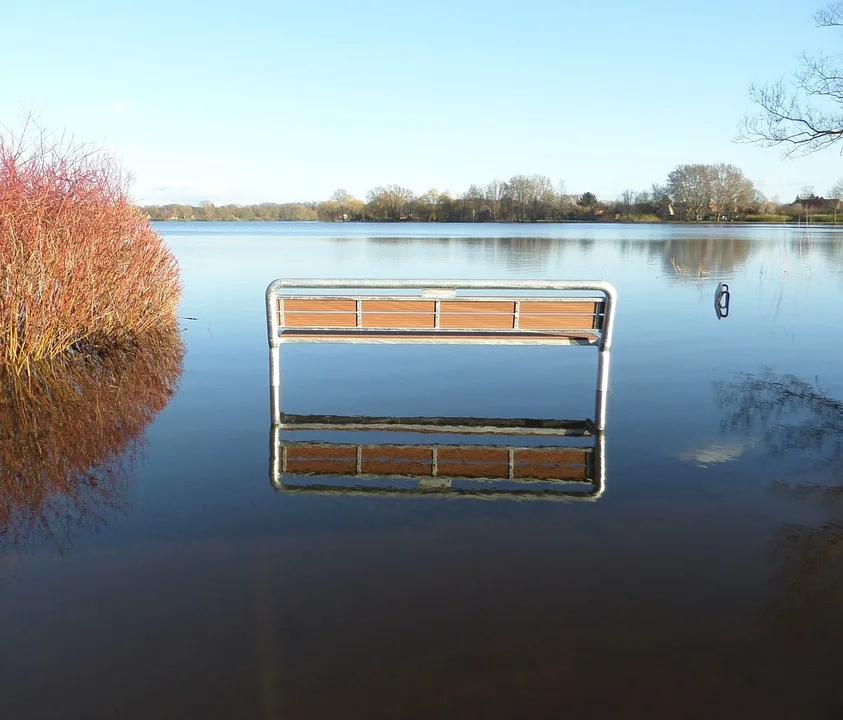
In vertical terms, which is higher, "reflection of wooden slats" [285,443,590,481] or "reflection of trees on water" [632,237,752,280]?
"reflection of trees on water" [632,237,752,280]

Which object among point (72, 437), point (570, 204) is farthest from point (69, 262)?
point (570, 204)

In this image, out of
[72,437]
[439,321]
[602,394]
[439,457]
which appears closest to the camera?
[439,457]

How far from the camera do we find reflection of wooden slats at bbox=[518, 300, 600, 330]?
7.78 metres

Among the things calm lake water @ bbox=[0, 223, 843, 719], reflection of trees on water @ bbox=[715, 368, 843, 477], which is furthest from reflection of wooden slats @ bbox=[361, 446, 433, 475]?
reflection of trees on water @ bbox=[715, 368, 843, 477]

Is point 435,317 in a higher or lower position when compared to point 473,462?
higher

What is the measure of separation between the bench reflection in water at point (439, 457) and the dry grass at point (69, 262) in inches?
149

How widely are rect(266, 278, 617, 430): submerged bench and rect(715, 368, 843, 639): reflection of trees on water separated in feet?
5.76

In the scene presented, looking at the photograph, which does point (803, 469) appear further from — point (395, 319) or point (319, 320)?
point (319, 320)

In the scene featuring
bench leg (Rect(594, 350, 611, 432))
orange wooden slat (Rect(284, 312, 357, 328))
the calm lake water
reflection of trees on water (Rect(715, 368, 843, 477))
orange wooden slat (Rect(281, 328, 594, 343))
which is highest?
orange wooden slat (Rect(284, 312, 357, 328))

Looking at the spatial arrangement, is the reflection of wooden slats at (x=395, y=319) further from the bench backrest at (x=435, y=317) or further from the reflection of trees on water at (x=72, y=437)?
the reflection of trees on water at (x=72, y=437)

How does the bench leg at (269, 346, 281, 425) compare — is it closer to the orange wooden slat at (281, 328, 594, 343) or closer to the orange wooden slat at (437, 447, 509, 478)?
the orange wooden slat at (281, 328, 594, 343)

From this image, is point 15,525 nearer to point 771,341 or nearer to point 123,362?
point 123,362

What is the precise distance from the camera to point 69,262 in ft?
31.3

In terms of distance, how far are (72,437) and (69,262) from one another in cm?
336
